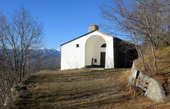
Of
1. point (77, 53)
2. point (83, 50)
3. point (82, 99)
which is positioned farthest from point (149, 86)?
point (77, 53)

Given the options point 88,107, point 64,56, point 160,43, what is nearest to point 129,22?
point 160,43

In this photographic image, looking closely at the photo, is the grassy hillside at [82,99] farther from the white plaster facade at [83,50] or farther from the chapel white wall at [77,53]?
the white plaster facade at [83,50]

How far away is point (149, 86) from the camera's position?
18.8ft

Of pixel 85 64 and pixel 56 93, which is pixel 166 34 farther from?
pixel 85 64

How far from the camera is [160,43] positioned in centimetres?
920

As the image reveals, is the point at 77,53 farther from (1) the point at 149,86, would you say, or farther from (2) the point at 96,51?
(1) the point at 149,86

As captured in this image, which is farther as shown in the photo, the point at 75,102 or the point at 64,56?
the point at 64,56

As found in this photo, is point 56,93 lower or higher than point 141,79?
lower

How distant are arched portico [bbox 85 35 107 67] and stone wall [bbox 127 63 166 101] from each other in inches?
416

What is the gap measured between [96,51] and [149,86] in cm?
1268

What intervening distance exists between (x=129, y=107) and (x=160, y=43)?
6.80 m

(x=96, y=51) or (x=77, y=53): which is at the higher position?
(x=96, y=51)

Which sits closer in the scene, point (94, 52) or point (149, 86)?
point (149, 86)

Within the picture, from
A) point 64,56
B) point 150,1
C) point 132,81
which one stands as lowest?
point 132,81
